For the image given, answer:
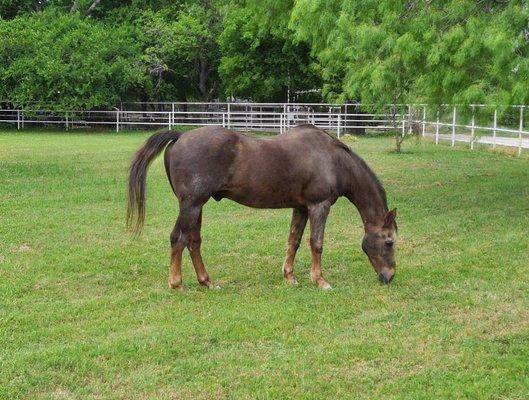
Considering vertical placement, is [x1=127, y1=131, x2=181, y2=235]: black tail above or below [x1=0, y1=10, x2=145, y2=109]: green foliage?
below

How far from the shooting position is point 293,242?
6.57 metres

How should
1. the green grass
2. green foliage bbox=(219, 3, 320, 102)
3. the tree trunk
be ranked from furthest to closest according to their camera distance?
the tree trunk < green foliage bbox=(219, 3, 320, 102) < the green grass

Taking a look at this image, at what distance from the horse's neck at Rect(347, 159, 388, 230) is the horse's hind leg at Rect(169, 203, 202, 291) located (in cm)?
155

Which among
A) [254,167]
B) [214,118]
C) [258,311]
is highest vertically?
[214,118]

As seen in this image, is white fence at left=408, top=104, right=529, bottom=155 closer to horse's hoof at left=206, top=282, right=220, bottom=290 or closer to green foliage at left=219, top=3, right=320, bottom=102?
horse's hoof at left=206, top=282, right=220, bottom=290

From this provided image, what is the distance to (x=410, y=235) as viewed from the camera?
8578 mm

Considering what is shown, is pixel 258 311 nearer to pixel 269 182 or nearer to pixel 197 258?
pixel 197 258

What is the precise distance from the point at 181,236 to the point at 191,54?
30.6 meters

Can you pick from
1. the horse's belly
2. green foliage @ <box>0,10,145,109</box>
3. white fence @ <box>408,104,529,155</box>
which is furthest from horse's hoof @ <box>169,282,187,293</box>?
green foliage @ <box>0,10,145,109</box>

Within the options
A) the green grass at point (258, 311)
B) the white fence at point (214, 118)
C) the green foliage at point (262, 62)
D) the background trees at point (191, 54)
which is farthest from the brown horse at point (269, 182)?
the green foliage at point (262, 62)

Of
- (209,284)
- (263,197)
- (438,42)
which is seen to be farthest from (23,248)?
(438,42)

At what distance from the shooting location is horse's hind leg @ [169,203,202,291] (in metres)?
6.02

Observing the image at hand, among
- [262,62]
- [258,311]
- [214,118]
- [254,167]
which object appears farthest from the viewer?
[262,62]

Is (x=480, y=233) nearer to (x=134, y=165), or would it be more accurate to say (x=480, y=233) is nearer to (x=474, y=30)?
(x=474, y=30)
